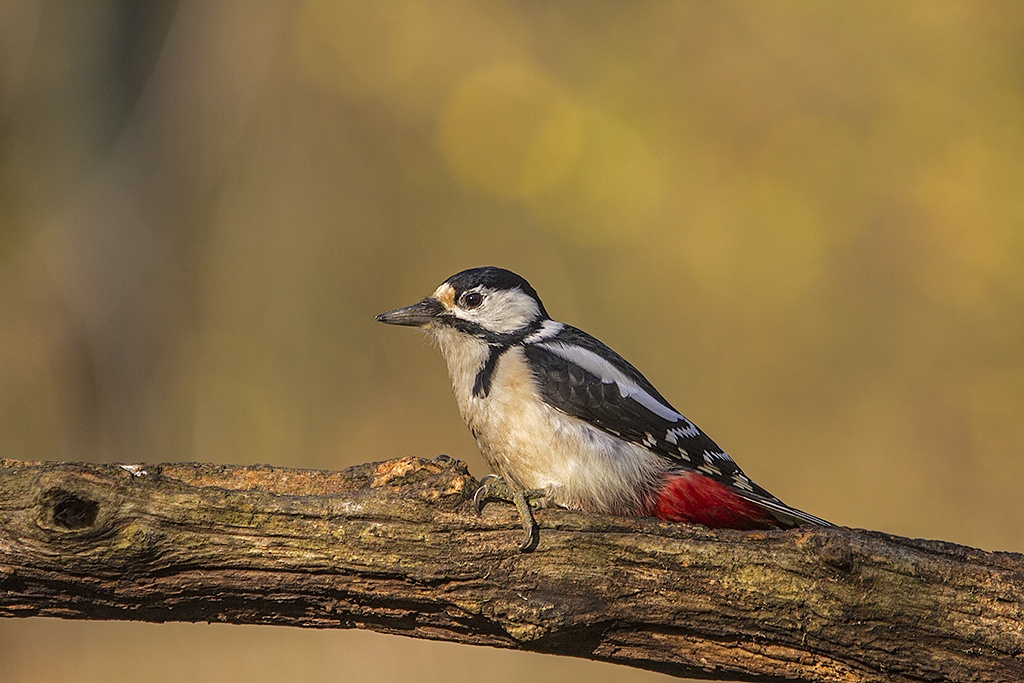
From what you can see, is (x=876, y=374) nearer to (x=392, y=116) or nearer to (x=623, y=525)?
(x=392, y=116)

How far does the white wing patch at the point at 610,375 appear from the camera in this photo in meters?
3.63

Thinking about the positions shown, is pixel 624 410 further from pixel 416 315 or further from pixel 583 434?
pixel 416 315

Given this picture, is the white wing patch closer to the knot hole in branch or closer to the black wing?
the black wing

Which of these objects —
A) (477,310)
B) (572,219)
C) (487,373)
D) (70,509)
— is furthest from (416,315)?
(572,219)

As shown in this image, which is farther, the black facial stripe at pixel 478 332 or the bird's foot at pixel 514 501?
the black facial stripe at pixel 478 332

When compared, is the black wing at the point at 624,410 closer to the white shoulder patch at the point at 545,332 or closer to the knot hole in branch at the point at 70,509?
the white shoulder patch at the point at 545,332

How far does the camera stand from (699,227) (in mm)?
8047

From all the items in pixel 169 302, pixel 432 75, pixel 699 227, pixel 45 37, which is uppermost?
pixel 432 75

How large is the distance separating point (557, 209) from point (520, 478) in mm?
4866

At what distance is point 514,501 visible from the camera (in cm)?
286

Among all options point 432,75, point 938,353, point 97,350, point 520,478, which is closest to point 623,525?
point 520,478

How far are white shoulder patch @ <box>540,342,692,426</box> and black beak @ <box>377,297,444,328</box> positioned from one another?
0.40 m

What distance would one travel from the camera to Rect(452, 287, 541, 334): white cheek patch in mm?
3875

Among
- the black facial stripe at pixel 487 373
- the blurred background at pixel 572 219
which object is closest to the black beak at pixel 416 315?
the black facial stripe at pixel 487 373
